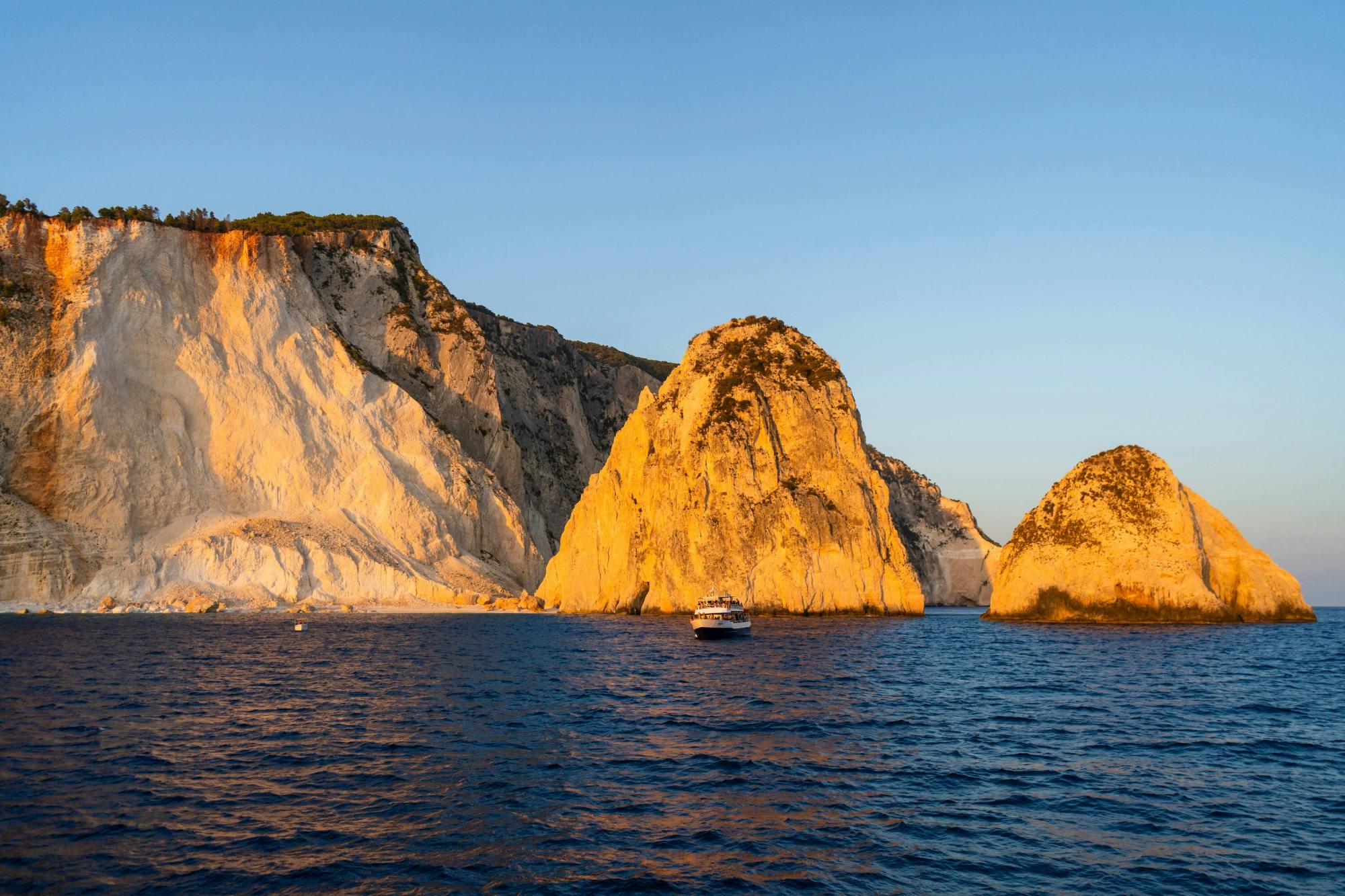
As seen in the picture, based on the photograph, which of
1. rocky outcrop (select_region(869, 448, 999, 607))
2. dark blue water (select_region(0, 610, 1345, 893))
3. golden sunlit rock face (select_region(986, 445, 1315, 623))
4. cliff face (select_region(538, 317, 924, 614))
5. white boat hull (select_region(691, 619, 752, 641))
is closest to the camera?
dark blue water (select_region(0, 610, 1345, 893))

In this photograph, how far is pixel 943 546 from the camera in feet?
436

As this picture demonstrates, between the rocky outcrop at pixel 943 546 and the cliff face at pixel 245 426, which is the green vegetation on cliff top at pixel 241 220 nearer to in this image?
the cliff face at pixel 245 426

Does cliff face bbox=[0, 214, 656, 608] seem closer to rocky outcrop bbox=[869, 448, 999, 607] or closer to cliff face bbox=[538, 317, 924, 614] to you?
cliff face bbox=[538, 317, 924, 614]

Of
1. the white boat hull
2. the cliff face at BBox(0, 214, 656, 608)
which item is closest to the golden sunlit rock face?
the white boat hull

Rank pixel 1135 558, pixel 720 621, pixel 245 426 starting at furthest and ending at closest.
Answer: pixel 245 426 < pixel 1135 558 < pixel 720 621

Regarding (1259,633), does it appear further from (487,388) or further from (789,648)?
(487,388)

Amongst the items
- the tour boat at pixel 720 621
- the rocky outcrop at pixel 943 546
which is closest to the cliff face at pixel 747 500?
the tour boat at pixel 720 621

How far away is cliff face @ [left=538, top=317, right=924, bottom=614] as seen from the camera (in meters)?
77.2

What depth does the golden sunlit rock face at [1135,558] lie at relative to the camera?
63.8 m

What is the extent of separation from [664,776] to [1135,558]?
5401 cm

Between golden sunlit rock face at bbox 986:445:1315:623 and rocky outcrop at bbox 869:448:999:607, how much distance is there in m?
59.7

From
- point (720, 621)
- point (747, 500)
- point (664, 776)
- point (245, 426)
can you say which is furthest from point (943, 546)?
point (664, 776)

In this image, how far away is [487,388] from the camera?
117812 millimetres

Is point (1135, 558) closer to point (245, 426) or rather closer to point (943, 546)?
point (943, 546)
